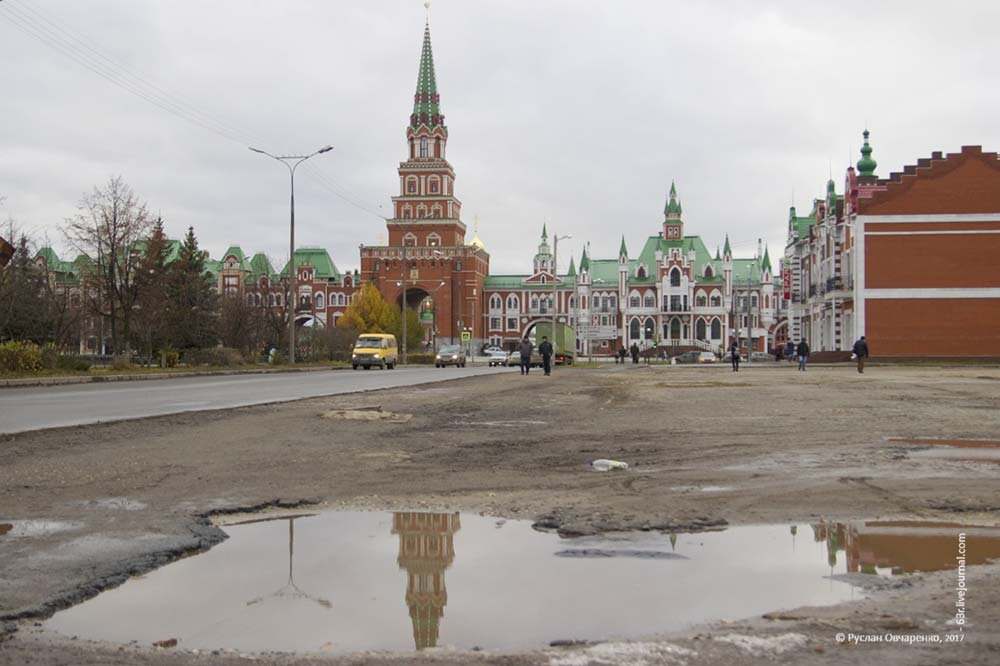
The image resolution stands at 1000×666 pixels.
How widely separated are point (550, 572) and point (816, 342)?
3060 inches

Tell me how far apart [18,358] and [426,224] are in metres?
98.9

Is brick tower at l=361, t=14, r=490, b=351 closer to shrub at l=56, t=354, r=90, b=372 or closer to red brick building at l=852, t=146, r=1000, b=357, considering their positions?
red brick building at l=852, t=146, r=1000, b=357

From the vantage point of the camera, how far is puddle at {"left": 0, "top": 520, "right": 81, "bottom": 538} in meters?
6.71

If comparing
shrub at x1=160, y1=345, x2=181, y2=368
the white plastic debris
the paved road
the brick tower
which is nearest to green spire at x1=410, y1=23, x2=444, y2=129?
the brick tower

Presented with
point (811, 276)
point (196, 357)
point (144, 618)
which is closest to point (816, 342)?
point (811, 276)

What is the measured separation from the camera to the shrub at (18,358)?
113ft

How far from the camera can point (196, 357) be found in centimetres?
5178

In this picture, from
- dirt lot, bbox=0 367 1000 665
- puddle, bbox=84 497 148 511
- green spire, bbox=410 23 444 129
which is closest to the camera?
dirt lot, bbox=0 367 1000 665

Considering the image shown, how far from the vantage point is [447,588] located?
547 centimetres

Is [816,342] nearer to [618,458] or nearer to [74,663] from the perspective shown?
[618,458]

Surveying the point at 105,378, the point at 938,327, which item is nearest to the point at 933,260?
the point at 938,327

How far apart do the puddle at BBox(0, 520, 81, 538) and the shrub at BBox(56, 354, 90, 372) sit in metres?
33.4

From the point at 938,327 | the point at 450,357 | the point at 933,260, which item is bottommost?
the point at 450,357

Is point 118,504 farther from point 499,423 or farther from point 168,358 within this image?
point 168,358
